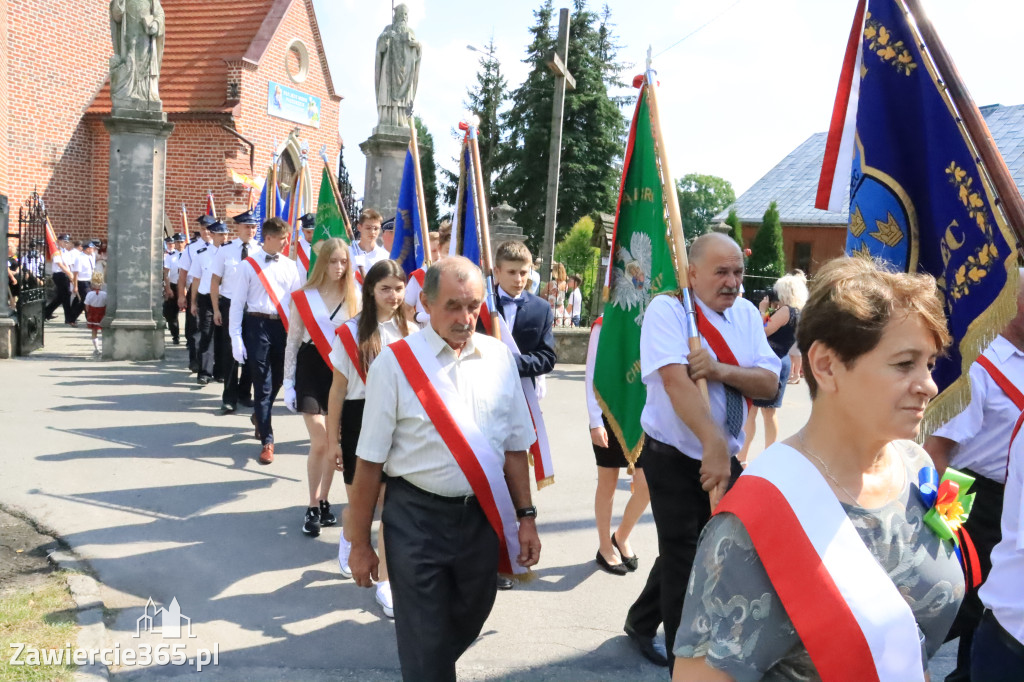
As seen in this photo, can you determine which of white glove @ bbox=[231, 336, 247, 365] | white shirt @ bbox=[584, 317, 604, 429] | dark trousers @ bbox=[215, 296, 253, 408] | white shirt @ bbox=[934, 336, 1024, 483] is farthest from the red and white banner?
dark trousers @ bbox=[215, 296, 253, 408]

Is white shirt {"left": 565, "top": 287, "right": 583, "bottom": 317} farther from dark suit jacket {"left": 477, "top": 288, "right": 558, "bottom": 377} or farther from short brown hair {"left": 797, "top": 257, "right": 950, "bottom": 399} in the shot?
short brown hair {"left": 797, "top": 257, "right": 950, "bottom": 399}

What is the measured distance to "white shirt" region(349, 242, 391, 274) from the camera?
8.60m

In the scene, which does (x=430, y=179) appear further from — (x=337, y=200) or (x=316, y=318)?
(x=316, y=318)

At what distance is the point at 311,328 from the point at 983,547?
4.45 m

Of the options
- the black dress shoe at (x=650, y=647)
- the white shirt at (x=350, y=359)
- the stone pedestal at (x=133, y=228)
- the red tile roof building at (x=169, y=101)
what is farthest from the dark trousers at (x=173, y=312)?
the black dress shoe at (x=650, y=647)

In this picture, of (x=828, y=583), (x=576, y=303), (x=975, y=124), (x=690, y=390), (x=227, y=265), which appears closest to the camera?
(x=828, y=583)

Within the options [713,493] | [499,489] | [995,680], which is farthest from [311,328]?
[995,680]

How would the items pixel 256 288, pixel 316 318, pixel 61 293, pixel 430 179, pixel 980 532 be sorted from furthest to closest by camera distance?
1. pixel 430 179
2. pixel 61 293
3. pixel 256 288
4. pixel 316 318
5. pixel 980 532

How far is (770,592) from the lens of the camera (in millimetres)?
1735

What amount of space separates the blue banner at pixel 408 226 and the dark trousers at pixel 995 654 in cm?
516

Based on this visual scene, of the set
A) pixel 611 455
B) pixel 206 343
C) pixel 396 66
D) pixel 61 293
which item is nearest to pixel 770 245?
pixel 396 66

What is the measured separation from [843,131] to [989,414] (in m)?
1.28

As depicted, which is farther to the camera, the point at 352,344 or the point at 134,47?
the point at 134,47

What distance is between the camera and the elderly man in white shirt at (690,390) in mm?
3646
